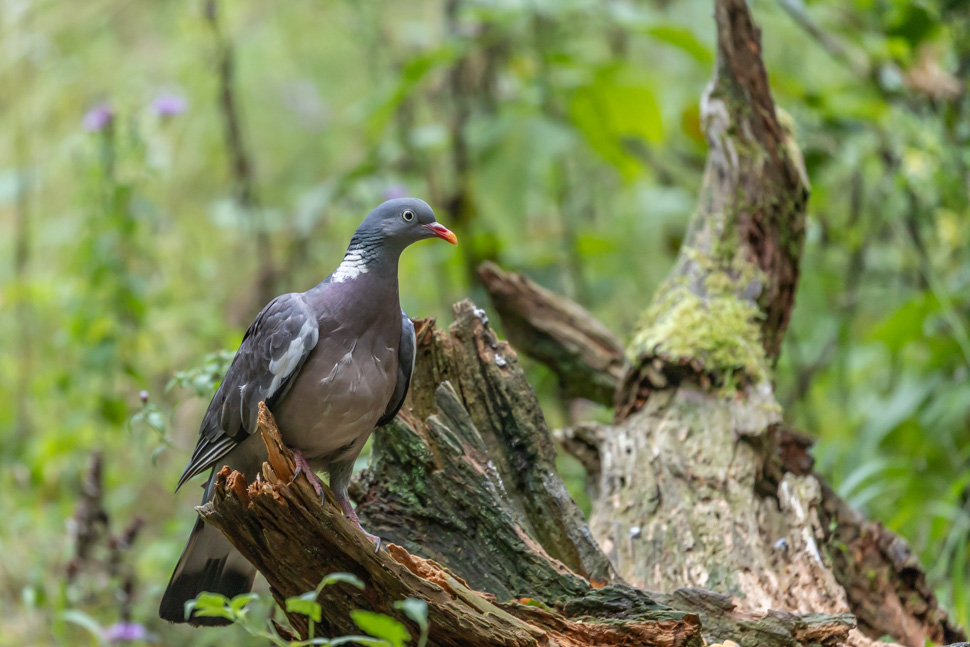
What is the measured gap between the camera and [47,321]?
7117mm

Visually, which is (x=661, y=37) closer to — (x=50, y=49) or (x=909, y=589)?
(x=909, y=589)

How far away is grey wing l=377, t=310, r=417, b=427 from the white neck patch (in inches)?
8.1

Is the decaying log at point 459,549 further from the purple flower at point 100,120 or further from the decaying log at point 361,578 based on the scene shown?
the purple flower at point 100,120

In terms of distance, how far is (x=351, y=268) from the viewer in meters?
2.81

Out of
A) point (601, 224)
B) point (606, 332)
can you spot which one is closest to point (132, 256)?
point (606, 332)

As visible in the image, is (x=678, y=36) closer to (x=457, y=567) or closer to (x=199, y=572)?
(x=457, y=567)

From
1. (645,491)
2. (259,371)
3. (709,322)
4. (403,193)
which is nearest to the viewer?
(259,371)

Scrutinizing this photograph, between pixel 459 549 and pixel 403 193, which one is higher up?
pixel 403 193

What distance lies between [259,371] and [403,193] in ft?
10.3

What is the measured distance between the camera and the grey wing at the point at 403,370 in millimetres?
2754

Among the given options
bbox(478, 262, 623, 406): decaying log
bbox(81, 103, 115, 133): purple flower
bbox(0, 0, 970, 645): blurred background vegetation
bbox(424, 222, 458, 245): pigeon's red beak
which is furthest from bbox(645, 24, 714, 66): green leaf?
bbox(81, 103, 115, 133): purple flower

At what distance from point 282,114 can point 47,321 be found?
8.45 feet

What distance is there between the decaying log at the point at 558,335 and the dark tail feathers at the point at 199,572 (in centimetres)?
158

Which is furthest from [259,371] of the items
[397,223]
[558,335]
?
[558,335]
